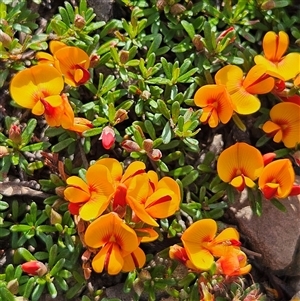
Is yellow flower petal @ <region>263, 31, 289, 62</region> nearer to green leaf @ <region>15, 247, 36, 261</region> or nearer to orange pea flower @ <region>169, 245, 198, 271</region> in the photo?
orange pea flower @ <region>169, 245, 198, 271</region>

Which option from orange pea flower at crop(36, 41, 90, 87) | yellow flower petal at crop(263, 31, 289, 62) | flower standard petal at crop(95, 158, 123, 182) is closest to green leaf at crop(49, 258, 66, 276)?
flower standard petal at crop(95, 158, 123, 182)

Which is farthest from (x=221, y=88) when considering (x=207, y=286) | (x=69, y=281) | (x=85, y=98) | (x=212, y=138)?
(x=69, y=281)

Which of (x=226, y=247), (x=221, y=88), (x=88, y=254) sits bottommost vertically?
(x=88, y=254)

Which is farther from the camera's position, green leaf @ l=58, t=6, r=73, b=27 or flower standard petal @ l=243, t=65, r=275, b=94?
green leaf @ l=58, t=6, r=73, b=27

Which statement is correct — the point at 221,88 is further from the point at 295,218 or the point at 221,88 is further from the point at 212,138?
the point at 295,218

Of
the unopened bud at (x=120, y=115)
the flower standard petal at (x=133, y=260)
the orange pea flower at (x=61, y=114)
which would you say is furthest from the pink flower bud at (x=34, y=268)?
the unopened bud at (x=120, y=115)

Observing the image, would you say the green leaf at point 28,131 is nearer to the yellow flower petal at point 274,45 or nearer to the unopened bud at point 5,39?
the unopened bud at point 5,39
